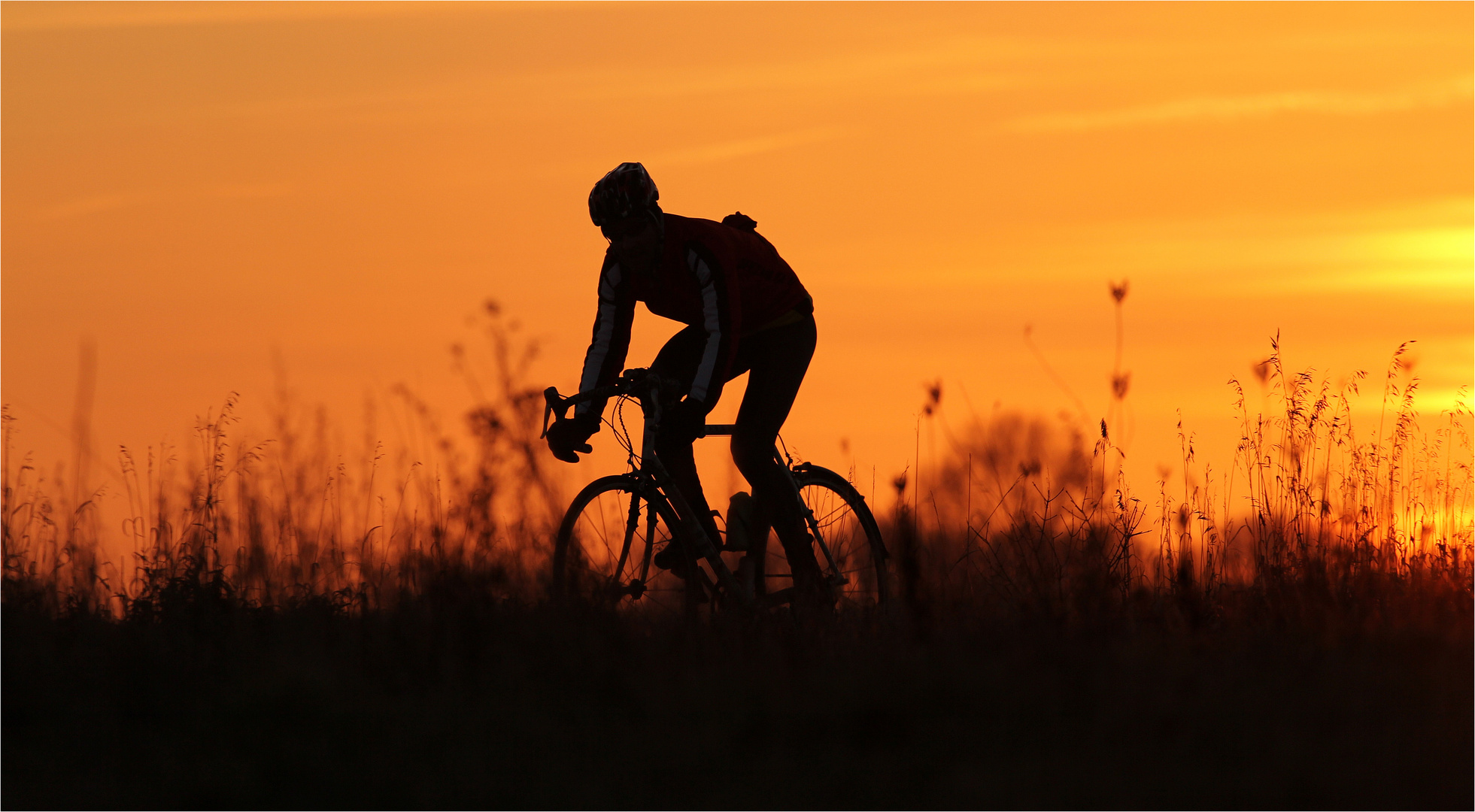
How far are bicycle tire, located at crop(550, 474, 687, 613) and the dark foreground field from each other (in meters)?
0.23

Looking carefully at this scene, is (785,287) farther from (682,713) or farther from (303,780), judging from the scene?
(303,780)

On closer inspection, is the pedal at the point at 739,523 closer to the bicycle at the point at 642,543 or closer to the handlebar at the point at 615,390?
the bicycle at the point at 642,543

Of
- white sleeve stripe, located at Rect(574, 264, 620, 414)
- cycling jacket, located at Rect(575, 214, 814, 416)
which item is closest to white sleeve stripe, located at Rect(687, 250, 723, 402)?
cycling jacket, located at Rect(575, 214, 814, 416)

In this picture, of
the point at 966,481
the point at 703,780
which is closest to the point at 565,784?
the point at 703,780

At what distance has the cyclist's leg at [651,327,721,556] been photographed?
6.58 meters

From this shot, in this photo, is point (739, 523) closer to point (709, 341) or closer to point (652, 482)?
point (652, 482)

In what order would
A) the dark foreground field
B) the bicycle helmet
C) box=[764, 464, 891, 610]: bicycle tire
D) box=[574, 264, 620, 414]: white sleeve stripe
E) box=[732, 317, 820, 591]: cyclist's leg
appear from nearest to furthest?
the dark foreground field < the bicycle helmet < box=[574, 264, 620, 414]: white sleeve stripe < box=[732, 317, 820, 591]: cyclist's leg < box=[764, 464, 891, 610]: bicycle tire

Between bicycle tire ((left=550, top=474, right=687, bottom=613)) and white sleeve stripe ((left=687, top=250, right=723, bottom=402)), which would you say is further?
bicycle tire ((left=550, top=474, right=687, bottom=613))

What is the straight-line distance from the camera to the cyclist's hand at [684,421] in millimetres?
6238

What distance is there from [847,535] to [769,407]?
89cm

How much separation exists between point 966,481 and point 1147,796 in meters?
3.66

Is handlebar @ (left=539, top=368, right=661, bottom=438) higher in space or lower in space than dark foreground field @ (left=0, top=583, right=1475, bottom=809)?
higher

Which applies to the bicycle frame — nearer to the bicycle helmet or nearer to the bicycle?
the bicycle

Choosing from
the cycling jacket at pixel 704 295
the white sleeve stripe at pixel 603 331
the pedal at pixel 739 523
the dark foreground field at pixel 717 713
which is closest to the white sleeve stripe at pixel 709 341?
the cycling jacket at pixel 704 295
